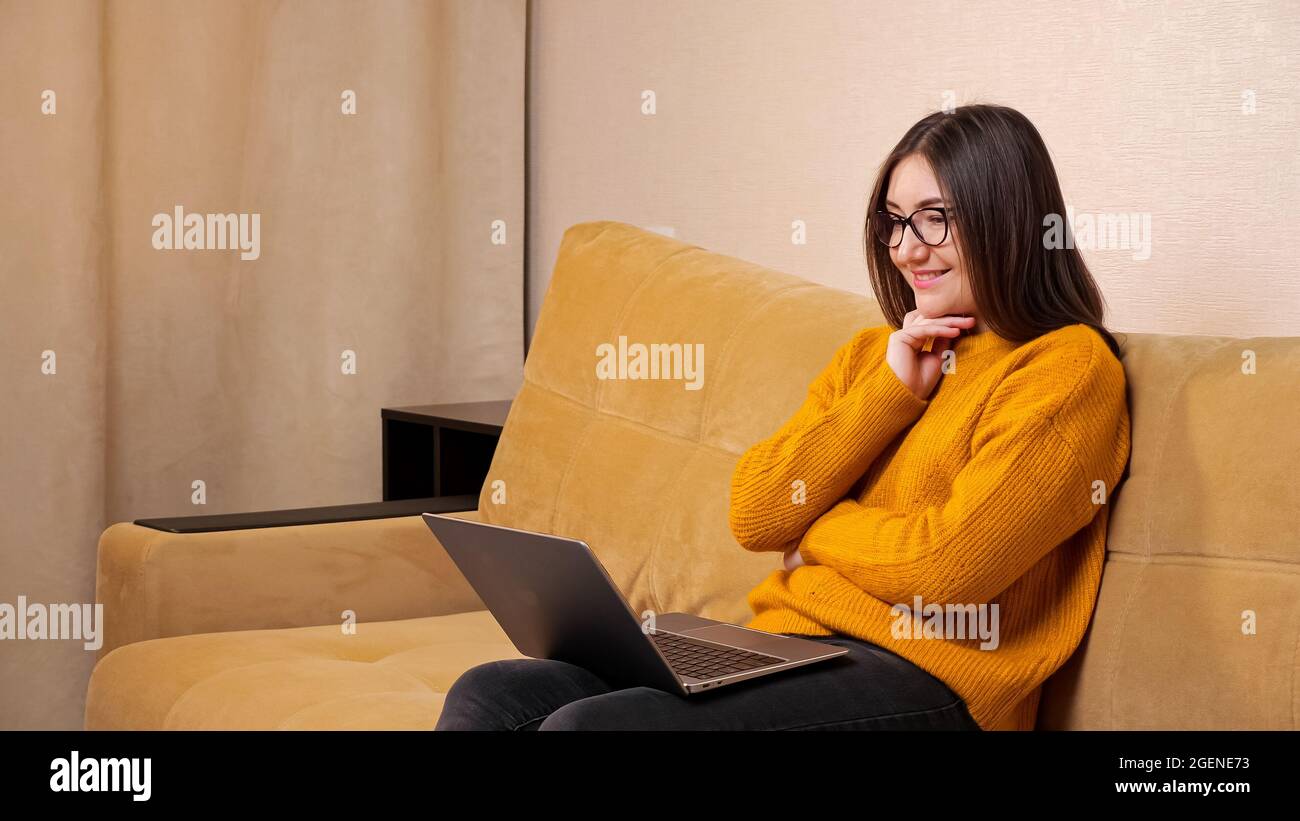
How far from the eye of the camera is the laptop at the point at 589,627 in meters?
1.15

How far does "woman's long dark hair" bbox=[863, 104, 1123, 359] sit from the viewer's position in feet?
4.39

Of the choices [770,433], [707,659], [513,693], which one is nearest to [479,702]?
[513,693]

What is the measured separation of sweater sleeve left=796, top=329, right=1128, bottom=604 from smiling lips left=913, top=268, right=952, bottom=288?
158mm

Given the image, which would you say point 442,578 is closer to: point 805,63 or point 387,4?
point 805,63

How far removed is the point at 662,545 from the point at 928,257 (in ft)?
1.95

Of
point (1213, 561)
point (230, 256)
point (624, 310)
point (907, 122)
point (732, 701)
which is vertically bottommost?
point (732, 701)

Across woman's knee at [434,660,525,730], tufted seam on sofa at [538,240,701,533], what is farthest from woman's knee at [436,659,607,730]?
tufted seam on sofa at [538,240,701,533]

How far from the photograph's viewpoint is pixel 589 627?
121 cm

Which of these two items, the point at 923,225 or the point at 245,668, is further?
the point at 245,668

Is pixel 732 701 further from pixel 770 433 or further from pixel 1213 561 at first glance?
pixel 770 433

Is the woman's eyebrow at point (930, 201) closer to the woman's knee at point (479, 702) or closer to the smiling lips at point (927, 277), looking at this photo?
the smiling lips at point (927, 277)

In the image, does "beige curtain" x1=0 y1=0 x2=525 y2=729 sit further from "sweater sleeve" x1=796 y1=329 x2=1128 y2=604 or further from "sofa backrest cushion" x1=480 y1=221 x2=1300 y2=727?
"sweater sleeve" x1=796 y1=329 x2=1128 y2=604
